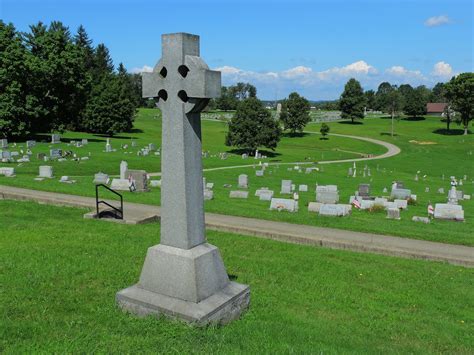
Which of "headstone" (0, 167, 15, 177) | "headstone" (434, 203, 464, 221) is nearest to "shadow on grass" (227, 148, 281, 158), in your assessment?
"headstone" (0, 167, 15, 177)

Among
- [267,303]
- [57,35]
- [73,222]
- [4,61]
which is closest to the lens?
[267,303]

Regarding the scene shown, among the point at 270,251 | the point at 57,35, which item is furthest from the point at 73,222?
the point at 57,35

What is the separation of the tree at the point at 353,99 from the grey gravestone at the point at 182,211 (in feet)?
361

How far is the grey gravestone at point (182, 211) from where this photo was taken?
5.87 metres

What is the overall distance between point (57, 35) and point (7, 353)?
55.2m

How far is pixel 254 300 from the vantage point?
7.03 metres

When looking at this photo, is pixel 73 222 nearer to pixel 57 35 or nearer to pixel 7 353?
pixel 7 353

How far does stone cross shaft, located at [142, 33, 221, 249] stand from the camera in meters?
5.85

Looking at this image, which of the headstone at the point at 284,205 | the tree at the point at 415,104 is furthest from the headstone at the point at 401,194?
the tree at the point at 415,104

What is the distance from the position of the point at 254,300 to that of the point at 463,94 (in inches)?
3742

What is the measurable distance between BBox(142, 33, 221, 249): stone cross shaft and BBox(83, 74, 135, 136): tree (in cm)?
6383

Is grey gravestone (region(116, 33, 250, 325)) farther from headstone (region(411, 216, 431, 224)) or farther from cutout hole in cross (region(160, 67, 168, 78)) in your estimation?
headstone (region(411, 216, 431, 224))

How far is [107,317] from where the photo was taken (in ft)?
19.7

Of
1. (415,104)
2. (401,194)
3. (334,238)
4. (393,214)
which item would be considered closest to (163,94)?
(334,238)
